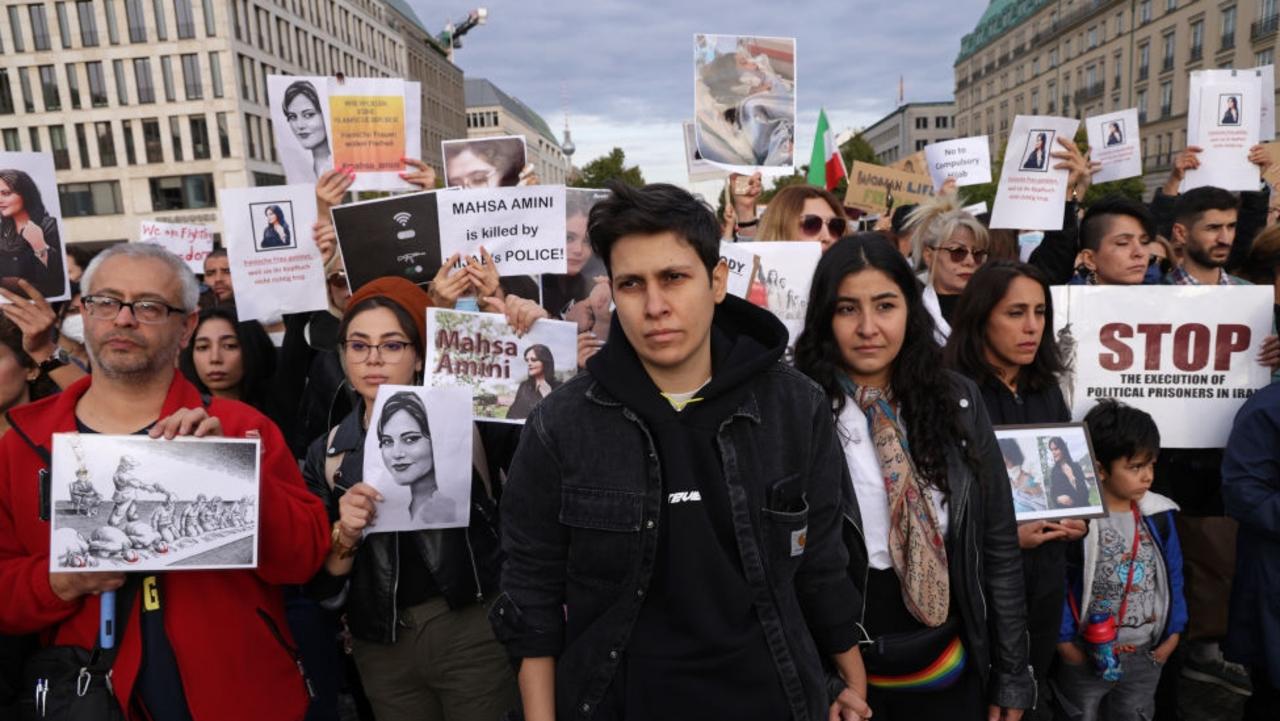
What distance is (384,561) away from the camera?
9.00ft

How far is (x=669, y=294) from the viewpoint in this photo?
1921mm

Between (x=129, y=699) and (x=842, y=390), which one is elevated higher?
(x=842, y=390)

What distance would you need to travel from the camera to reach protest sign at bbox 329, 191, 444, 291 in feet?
12.0

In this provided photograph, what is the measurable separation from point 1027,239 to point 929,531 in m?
5.45

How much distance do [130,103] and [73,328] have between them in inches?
2205

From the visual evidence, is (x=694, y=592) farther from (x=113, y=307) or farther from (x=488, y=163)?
(x=488, y=163)

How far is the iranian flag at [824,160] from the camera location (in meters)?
8.58

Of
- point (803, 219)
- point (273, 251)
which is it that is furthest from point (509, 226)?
point (803, 219)

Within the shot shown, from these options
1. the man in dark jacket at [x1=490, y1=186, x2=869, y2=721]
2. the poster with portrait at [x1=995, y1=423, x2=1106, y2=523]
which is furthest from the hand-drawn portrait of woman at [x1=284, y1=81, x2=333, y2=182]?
the poster with portrait at [x1=995, y1=423, x2=1106, y2=523]

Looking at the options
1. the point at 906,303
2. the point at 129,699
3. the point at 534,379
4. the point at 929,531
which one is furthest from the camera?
the point at 534,379

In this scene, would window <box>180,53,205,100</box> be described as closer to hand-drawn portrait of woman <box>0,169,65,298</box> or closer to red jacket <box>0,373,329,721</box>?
hand-drawn portrait of woman <box>0,169,65,298</box>

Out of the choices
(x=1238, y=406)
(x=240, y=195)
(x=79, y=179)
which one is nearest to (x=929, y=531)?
(x=1238, y=406)

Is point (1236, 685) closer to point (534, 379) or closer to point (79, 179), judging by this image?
point (534, 379)

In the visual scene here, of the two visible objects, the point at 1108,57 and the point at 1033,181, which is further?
the point at 1108,57
